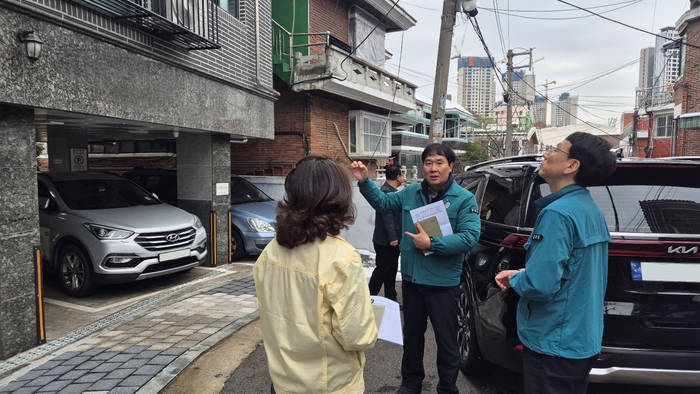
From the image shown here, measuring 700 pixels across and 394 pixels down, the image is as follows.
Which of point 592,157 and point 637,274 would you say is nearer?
point 592,157

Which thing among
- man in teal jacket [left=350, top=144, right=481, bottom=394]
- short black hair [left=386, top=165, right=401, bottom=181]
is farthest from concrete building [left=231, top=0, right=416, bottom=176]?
man in teal jacket [left=350, top=144, right=481, bottom=394]

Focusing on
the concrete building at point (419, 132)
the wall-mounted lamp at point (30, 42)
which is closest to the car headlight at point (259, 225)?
the wall-mounted lamp at point (30, 42)

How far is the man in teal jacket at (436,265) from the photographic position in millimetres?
3033

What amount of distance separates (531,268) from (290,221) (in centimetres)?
115

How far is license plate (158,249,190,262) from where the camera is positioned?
629 cm

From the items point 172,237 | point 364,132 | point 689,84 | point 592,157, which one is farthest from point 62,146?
point 689,84

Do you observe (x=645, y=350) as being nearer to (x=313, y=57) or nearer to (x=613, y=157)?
(x=613, y=157)

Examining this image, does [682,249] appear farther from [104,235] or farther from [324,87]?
[324,87]

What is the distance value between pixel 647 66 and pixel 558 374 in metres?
27.4

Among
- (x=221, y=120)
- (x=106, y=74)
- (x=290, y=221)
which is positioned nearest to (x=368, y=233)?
(x=221, y=120)

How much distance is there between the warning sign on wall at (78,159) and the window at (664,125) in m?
29.5

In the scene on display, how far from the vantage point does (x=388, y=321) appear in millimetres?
2389

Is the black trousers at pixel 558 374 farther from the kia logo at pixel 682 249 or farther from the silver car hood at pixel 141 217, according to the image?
the silver car hood at pixel 141 217

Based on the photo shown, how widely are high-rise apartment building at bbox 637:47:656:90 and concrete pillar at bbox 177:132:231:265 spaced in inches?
840
